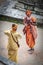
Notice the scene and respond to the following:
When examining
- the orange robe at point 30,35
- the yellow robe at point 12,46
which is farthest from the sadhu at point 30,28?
the yellow robe at point 12,46

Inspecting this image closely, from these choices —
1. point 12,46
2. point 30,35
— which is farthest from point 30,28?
point 12,46

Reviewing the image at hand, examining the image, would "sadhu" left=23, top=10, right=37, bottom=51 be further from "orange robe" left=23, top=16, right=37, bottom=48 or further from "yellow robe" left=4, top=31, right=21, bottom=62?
"yellow robe" left=4, top=31, right=21, bottom=62

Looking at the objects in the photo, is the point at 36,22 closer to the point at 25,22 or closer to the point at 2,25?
the point at 25,22

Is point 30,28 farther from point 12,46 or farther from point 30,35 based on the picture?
point 12,46

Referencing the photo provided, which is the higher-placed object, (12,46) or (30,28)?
(30,28)

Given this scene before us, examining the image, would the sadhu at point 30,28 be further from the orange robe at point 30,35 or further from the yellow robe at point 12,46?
the yellow robe at point 12,46

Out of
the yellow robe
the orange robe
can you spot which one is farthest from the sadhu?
the yellow robe

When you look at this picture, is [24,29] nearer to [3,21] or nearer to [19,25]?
[19,25]

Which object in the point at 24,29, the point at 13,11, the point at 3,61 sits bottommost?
the point at 3,61

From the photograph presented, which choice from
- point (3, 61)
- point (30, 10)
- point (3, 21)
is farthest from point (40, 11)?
point (3, 61)

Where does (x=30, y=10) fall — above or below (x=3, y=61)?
above

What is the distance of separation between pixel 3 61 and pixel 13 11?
497 mm

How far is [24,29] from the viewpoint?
216cm

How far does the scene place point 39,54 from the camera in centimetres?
215
